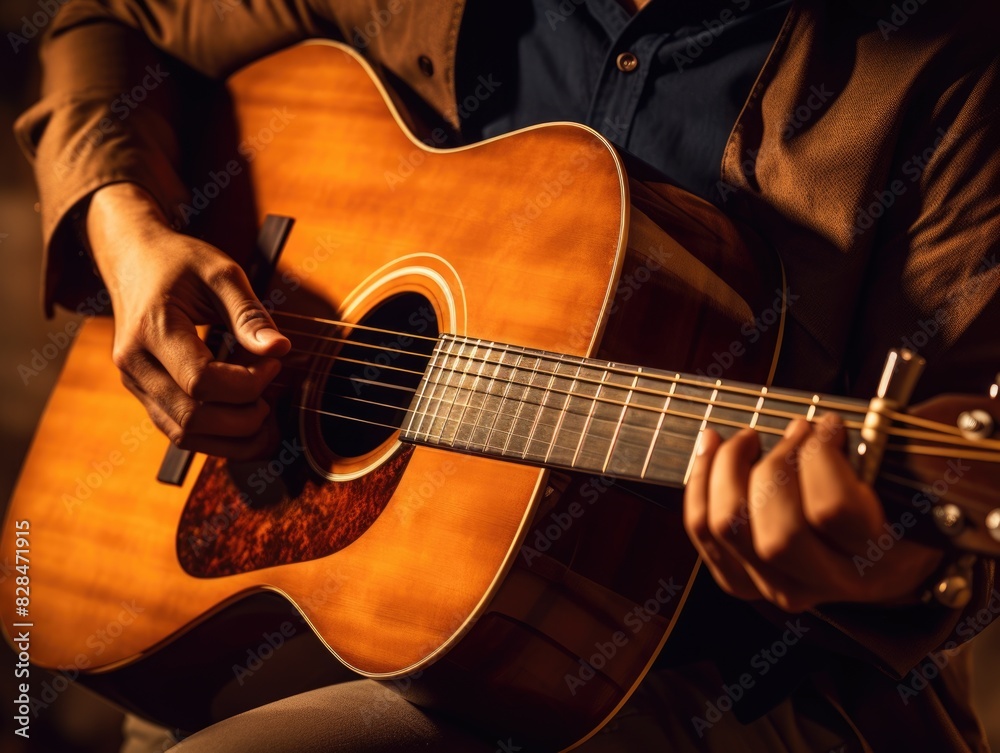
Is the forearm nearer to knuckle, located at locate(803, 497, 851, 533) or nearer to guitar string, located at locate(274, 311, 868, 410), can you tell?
guitar string, located at locate(274, 311, 868, 410)

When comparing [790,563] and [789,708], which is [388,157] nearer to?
[790,563]

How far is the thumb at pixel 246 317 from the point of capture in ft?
2.82

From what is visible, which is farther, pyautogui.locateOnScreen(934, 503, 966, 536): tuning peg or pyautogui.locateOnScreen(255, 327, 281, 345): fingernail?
pyautogui.locateOnScreen(255, 327, 281, 345): fingernail

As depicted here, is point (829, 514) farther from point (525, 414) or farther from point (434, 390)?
point (434, 390)

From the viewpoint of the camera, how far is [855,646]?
706 millimetres

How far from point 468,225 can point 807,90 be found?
39 cm

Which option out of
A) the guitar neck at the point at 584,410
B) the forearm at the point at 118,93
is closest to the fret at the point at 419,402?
the guitar neck at the point at 584,410

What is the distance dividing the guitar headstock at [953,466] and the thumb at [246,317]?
625 mm

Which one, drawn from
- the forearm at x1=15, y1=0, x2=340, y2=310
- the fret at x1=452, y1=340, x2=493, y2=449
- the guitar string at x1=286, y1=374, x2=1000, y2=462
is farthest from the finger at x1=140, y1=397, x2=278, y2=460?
the forearm at x1=15, y1=0, x2=340, y2=310

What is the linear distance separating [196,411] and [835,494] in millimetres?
717

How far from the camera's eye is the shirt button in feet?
3.22

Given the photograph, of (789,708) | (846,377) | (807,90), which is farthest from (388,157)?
(789,708)

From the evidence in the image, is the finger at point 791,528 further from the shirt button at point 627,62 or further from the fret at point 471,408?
the shirt button at point 627,62

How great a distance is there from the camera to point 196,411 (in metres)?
0.91
